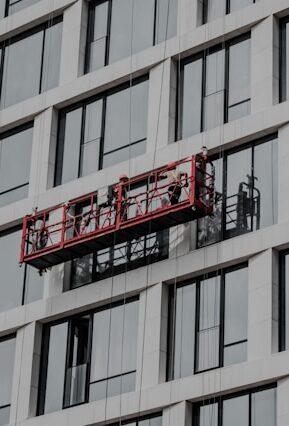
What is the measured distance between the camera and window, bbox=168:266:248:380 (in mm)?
62688

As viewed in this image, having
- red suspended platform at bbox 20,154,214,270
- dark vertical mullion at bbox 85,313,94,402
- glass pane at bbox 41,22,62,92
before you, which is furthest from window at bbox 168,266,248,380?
glass pane at bbox 41,22,62,92

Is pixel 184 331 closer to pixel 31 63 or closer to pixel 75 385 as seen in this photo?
pixel 75 385

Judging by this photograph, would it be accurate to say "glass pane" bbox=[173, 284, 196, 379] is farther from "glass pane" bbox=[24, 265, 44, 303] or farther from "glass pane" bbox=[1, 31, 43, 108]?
"glass pane" bbox=[1, 31, 43, 108]

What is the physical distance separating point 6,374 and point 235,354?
410 inches

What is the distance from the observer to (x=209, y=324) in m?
63.5

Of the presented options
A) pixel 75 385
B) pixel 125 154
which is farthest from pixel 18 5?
pixel 75 385

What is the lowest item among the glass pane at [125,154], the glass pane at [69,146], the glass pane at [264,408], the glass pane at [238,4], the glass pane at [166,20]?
the glass pane at [264,408]

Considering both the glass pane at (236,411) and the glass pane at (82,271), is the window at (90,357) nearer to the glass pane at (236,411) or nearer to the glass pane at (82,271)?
the glass pane at (82,271)

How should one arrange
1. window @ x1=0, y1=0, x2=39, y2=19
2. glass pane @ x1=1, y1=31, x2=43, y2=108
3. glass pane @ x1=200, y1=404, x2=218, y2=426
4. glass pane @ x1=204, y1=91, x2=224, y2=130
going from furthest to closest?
window @ x1=0, y1=0, x2=39, y2=19 < glass pane @ x1=1, y1=31, x2=43, y2=108 < glass pane @ x1=204, y1=91, x2=224, y2=130 < glass pane @ x1=200, y1=404, x2=218, y2=426

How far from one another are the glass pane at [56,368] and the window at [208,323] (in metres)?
4.86

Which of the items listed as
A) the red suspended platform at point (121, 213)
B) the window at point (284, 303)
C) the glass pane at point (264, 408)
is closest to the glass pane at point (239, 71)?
the red suspended platform at point (121, 213)

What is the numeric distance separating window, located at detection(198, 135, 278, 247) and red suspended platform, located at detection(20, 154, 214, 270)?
621 mm

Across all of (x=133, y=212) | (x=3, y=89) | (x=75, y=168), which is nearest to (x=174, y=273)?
(x=133, y=212)

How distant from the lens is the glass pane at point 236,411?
61.1 meters
